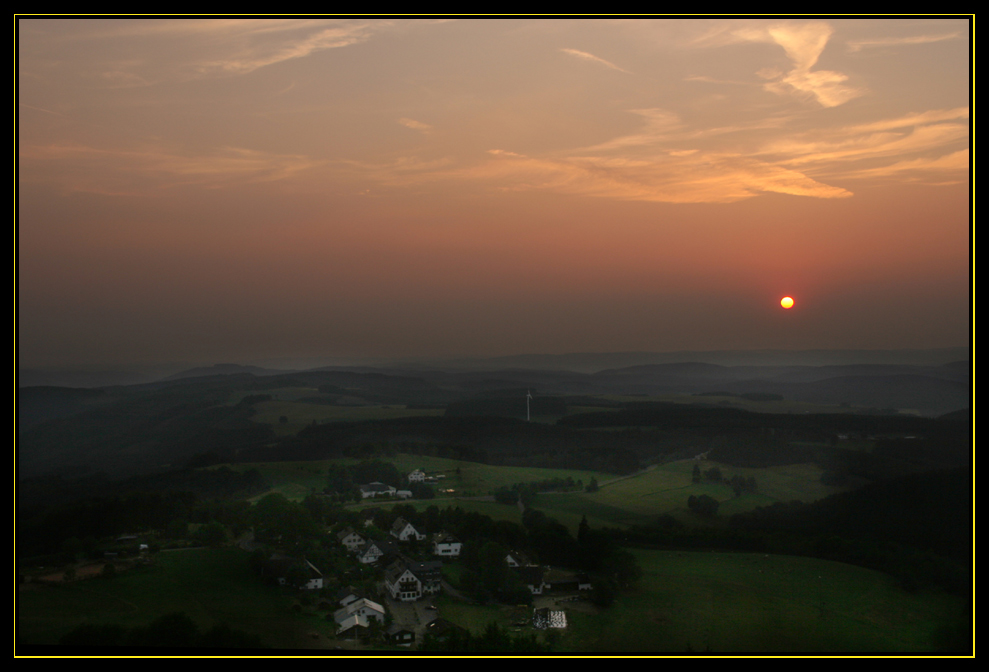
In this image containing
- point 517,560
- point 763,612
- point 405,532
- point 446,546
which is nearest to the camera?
point 763,612

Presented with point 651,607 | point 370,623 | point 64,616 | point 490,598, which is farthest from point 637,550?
point 64,616

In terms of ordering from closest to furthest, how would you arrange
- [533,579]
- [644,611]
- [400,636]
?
[400,636], [644,611], [533,579]

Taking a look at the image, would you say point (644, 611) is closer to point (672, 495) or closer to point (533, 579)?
point (533, 579)

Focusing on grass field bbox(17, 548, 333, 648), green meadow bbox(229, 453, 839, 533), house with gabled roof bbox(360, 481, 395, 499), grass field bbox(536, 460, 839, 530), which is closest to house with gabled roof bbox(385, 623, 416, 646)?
grass field bbox(17, 548, 333, 648)

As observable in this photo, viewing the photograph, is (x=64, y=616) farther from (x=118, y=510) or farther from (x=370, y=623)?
(x=370, y=623)

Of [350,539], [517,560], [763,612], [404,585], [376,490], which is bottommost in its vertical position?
[763,612]

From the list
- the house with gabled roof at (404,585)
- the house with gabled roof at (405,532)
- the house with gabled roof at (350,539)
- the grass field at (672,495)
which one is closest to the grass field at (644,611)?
the house with gabled roof at (404,585)

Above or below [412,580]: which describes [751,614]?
below

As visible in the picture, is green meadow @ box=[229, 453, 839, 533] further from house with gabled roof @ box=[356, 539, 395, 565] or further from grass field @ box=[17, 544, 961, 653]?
grass field @ box=[17, 544, 961, 653]

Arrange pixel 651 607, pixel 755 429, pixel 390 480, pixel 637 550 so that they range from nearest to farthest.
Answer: pixel 651 607 < pixel 637 550 < pixel 390 480 < pixel 755 429

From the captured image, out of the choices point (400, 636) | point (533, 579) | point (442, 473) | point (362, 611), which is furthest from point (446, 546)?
point (442, 473)
